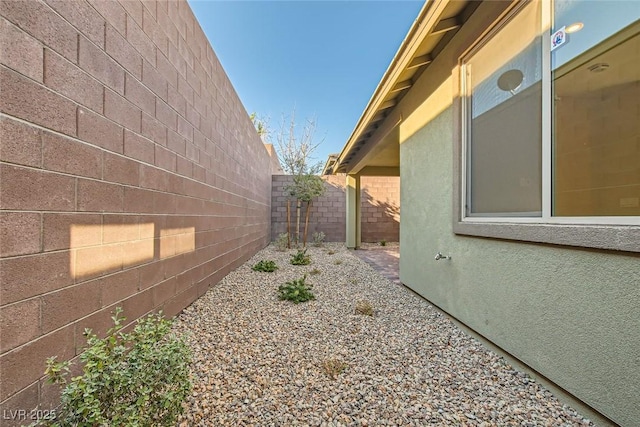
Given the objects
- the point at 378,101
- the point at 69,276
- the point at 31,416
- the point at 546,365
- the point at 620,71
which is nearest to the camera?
the point at 31,416

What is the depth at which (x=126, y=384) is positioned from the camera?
118 centimetres

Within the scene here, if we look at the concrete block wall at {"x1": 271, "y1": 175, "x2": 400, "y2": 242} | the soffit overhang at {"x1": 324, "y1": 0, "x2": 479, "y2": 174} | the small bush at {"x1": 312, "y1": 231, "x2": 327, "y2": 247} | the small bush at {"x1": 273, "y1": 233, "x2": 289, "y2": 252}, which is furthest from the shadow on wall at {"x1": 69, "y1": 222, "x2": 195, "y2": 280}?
the concrete block wall at {"x1": 271, "y1": 175, "x2": 400, "y2": 242}

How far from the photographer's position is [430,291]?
10.9ft

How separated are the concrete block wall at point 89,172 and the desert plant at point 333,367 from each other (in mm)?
1513

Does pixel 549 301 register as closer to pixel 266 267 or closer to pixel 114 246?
pixel 114 246

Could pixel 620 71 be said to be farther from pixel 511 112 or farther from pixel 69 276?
pixel 69 276

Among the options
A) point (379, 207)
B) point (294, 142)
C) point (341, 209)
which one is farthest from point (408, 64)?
point (294, 142)

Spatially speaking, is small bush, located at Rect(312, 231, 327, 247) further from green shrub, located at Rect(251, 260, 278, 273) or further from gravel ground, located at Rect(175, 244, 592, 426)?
gravel ground, located at Rect(175, 244, 592, 426)

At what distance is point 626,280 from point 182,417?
2444 mm

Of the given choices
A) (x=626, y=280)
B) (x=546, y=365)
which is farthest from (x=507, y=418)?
(x=626, y=280)

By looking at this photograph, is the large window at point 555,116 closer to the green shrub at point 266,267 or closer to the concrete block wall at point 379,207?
the green shrub at point 266,267

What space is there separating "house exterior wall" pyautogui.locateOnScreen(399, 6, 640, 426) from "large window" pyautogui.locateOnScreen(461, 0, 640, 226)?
0.23 metres

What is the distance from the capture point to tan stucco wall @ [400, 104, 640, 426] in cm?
138

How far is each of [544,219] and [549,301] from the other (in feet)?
1.78
